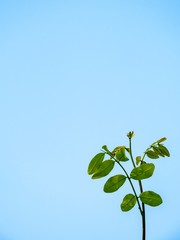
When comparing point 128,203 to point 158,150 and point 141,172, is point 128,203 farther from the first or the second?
point 158,150

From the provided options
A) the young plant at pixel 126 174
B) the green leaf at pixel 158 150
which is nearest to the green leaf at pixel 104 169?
the young plant at pixel 126 174

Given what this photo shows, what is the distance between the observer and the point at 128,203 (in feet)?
2.49

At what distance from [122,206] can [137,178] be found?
119 mm

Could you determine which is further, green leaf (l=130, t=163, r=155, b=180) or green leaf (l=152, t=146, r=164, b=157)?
green leaf (l=152, t=146, r=164, b=157)

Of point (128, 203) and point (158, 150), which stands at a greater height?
point (158, 150)

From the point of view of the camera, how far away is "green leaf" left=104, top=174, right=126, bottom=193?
0.78 meters

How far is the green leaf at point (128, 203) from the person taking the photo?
753 millimetres

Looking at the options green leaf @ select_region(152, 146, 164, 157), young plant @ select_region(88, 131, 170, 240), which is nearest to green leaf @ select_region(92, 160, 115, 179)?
young plant @ select_region(88, 131, 170, 240)

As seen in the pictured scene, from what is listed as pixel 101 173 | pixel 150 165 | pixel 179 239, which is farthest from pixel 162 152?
pixel 179 239

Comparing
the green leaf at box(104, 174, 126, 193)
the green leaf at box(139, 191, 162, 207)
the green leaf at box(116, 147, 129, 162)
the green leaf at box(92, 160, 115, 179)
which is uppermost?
the green leaf at box(116, 147, 129, 162)

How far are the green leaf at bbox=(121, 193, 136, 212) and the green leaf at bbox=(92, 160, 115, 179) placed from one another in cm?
12

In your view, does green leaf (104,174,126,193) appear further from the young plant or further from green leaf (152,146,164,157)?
green leaf (152,146,164,157)

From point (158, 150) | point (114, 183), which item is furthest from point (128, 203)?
point (158, 150)

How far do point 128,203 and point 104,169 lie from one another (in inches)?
5.9
